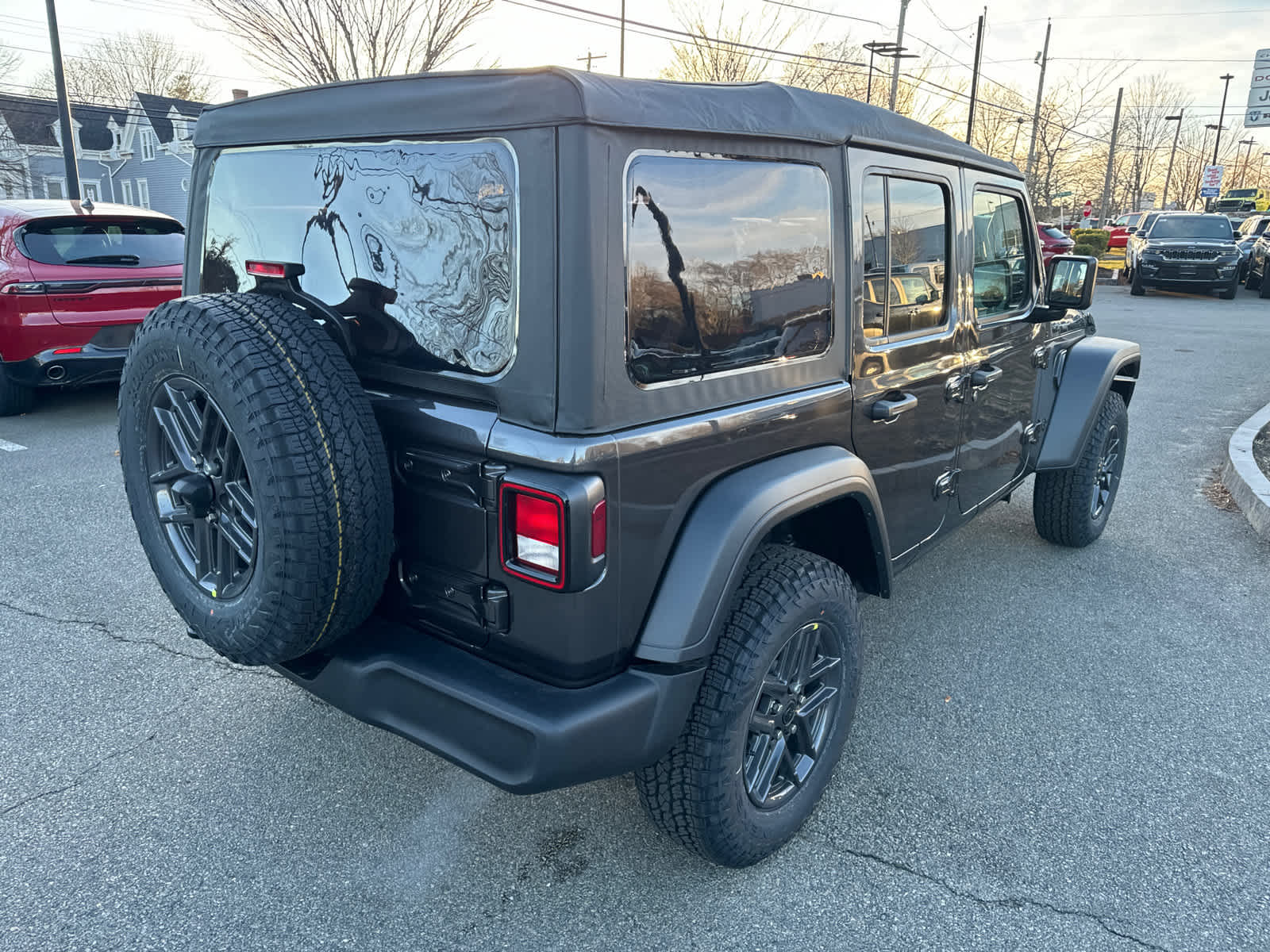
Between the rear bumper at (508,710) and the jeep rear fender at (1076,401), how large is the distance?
2.74m

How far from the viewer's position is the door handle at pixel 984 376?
10.7 feet

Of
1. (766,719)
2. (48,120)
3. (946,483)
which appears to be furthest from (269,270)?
(48,120)

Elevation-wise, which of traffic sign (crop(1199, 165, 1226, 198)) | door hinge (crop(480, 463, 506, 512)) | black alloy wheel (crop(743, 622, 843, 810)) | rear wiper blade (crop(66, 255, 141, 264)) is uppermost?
traffic sign (crop(1199, 165, 1226, 198))

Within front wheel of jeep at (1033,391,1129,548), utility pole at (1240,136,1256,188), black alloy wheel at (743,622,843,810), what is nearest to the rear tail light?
black alloy wheel at (743,622,843,810)

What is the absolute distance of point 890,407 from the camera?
107 inches

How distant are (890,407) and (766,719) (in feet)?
3.30

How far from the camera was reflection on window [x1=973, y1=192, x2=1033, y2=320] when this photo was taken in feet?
11.0

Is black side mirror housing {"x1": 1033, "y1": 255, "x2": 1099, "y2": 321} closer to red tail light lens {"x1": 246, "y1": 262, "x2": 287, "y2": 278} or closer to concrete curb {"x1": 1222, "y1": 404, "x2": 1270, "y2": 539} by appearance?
concrete curb {"x1": 1222, "y1": 404, "x2": 1270, "y2": 539}

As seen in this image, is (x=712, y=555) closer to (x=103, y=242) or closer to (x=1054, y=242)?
(x=103, y=242)

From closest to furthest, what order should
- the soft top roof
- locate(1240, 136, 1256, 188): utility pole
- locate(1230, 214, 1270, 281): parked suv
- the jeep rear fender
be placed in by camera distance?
the soft top roof
the jeep rear fender
locate(1230, 214, 1270, 281): parked suv
locate(1240, 136, 1256, 188): utility pole

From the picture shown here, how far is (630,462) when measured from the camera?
75.8 inches

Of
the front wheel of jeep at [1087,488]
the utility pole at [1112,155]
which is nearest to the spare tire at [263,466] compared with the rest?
the front wheel of jeep at [1087,488]

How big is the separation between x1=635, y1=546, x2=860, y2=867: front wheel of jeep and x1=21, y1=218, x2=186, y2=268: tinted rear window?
5607 mm

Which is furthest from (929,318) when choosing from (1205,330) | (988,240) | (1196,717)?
(1205,330)
